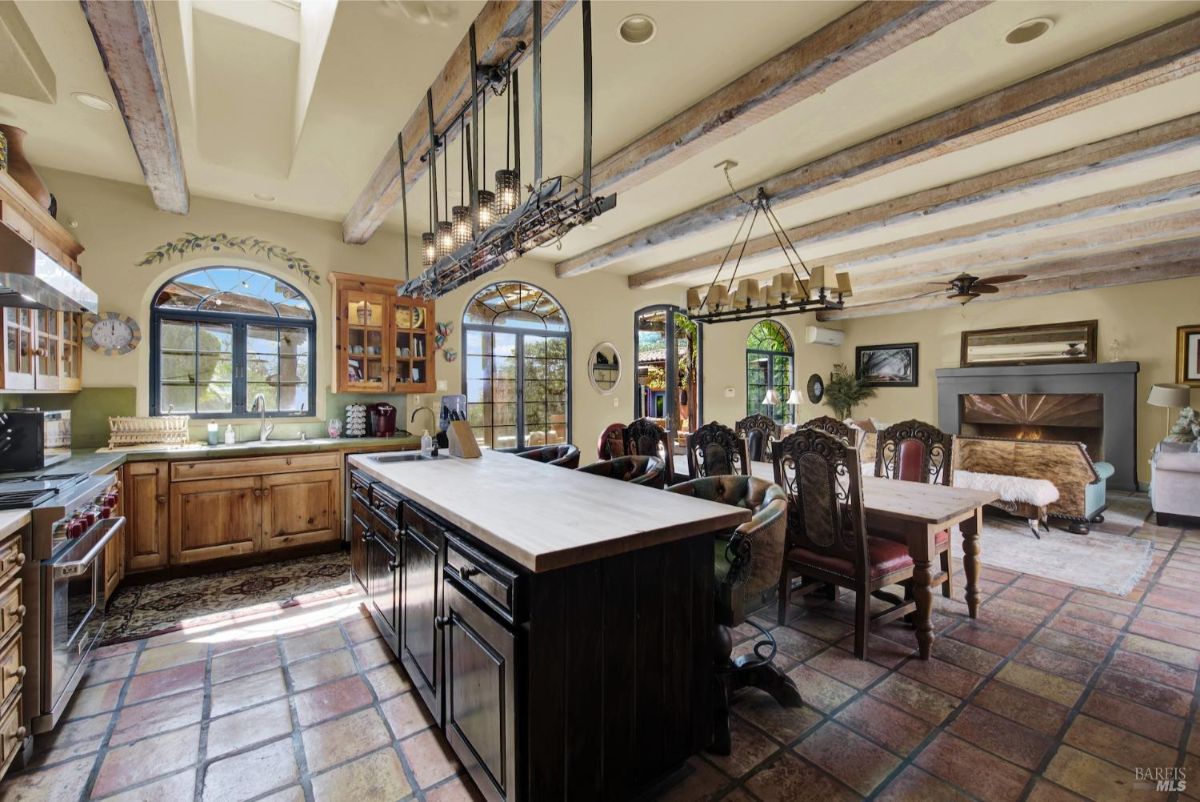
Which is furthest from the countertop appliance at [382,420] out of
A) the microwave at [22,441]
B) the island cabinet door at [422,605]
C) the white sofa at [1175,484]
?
the white sofa at [1175,484]

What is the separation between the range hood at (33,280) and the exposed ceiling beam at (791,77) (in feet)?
9.02

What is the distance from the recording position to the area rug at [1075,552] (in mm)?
3498

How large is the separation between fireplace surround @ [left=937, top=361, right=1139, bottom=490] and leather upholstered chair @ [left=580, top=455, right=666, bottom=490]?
7.38 meters

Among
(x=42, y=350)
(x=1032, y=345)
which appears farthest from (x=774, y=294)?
(x=1032, y=345)

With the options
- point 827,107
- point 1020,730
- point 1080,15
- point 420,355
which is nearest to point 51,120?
point 420,355

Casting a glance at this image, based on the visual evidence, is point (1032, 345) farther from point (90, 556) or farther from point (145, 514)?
point (145, 514)

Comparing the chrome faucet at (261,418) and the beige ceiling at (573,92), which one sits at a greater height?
A: the beige ceiling at (573,92)

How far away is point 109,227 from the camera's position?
3.72 metres

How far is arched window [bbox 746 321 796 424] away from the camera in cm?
818

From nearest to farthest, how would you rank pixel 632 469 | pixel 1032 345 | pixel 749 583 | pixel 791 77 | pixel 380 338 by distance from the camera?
pixel 749 583 → pixel 791 77 → pixel 632 469 → pixel 380 338 → pixel 1032 345

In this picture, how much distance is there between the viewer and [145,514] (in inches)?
133

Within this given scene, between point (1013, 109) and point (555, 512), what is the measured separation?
9.98 ft

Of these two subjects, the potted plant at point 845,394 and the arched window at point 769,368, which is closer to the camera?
the arched window at point 769,368

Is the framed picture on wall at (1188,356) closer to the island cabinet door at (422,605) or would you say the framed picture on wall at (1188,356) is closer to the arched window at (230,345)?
the island cabinet door at (422,605)
